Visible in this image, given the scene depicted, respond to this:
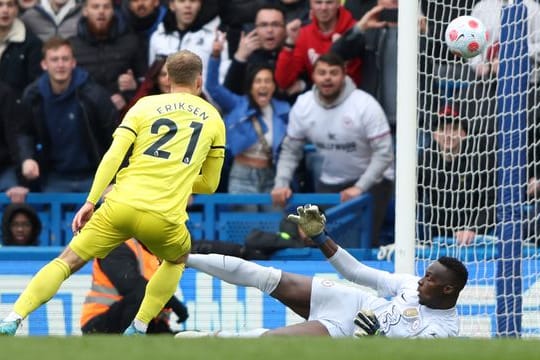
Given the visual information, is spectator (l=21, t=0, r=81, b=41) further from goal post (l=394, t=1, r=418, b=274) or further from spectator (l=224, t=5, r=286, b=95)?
goal post (l=394, t=1, r=418, b=274)

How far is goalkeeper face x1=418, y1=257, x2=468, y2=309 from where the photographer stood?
9414mm

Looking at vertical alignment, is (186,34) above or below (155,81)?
above

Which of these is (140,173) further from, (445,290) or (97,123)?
(97,123)

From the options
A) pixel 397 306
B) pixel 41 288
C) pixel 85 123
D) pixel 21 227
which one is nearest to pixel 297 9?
A: pixel 85 123

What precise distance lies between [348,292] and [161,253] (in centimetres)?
162

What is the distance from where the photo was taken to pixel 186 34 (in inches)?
493

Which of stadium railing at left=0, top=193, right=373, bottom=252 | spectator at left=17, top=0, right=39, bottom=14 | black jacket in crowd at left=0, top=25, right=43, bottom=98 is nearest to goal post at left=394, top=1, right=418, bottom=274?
stadium railing at left=0, top=193, right=373, bottom=252

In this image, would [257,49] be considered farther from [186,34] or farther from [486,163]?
[486,163]

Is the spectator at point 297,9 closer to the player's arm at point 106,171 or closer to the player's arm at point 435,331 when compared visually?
the player's arm at point 435,331

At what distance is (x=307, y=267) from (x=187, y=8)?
279 centimetres

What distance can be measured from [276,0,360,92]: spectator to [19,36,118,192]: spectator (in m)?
1.51

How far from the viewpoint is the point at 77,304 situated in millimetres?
10828

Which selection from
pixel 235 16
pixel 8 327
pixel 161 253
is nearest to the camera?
pixel 8 327

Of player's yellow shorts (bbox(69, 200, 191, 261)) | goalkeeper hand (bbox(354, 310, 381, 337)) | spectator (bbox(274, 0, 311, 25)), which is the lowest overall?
goalkeeper hand (bbox(354, 310, 381, 337))
